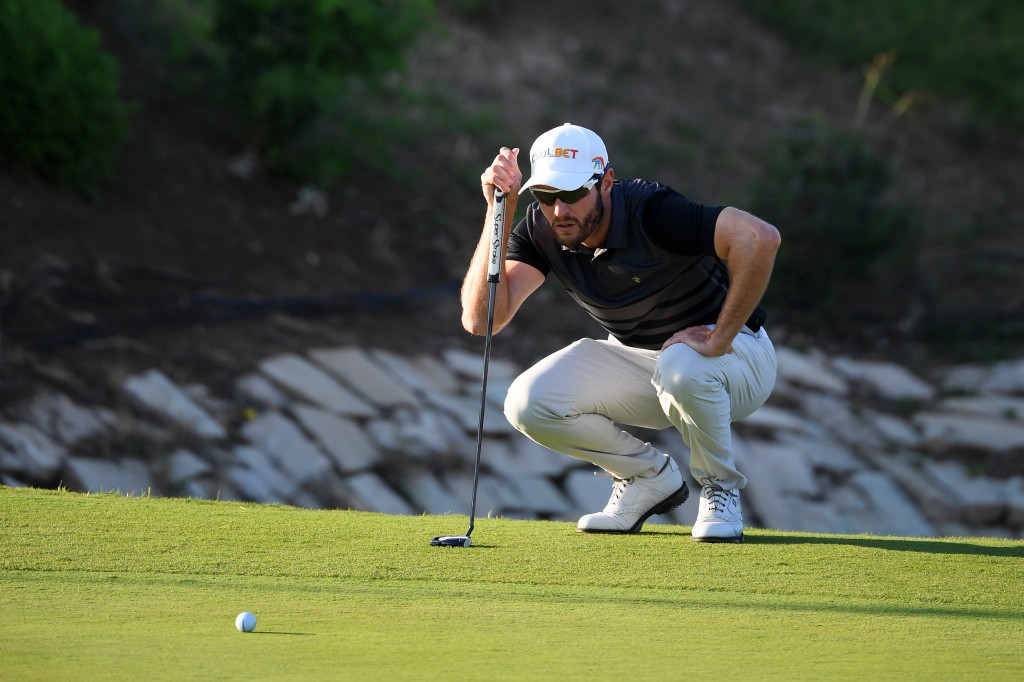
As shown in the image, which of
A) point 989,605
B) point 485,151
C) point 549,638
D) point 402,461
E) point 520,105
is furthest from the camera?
point 520,105

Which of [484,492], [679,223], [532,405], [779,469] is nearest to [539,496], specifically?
[484,492]

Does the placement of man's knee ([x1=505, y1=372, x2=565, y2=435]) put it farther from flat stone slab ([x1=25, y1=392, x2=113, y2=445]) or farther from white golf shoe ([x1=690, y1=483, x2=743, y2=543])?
flat stone slab ([x1=25, y1=392, x2=113, y2=445])

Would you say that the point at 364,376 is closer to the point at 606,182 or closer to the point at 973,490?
the point at 973,490

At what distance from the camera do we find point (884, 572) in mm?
4555

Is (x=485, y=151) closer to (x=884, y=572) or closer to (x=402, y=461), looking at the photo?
(x=402, y=461)

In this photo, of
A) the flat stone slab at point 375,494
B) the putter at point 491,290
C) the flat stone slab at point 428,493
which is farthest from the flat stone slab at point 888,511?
the putter at point 491,290

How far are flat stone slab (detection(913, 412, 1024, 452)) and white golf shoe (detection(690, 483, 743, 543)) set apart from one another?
300 inches

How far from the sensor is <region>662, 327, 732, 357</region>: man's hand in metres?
4.92

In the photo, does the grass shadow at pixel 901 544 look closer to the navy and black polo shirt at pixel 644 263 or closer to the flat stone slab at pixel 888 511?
the navy and black polo shirt at pixel 644 263

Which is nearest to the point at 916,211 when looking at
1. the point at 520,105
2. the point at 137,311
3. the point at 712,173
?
the point at 712,173

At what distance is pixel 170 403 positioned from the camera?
9.73 m

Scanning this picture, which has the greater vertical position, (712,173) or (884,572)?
(712,173)

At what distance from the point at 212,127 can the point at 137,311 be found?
294 centimetres

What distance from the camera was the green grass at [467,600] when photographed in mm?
3285
